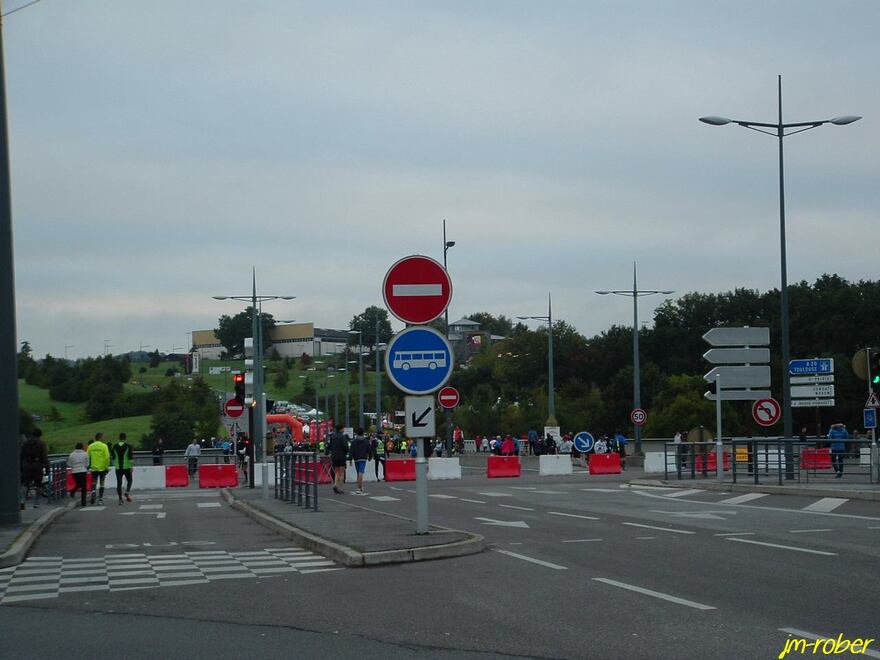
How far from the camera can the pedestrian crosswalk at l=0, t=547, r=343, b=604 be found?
12242mm

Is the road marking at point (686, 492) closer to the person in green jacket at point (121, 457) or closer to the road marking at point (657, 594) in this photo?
the person in green jacket at point (121, 457)

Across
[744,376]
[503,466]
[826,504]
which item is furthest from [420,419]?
[503,466]

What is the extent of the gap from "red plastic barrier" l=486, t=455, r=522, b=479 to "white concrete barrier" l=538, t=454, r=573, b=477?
1.18 metres

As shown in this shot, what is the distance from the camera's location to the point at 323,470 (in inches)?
1540

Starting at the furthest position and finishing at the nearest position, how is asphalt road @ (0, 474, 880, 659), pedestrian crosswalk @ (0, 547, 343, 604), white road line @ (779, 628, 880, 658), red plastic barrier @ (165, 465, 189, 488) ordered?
red plastic barrier @ (165, 465, 189, 488) < pedestrian crosswalk @ (0, 547, 343, 604) < asphalt road @ (0, 474, 880, 659) < white road line @ (779, 628, 880, 658)

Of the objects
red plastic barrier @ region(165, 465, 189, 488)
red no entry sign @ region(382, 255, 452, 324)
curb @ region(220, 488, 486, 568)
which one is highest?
red no entry sign @ region(382, 255, 452, 324)

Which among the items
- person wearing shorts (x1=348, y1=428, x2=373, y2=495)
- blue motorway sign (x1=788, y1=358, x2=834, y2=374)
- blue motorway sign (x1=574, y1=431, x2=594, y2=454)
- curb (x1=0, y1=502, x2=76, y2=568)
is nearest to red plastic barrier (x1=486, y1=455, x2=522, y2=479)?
blue motorway sign (x1=574, y1=431, x2=594, y2=454)

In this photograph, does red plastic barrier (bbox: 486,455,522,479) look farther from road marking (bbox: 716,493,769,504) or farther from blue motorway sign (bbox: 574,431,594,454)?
road marking (bbox: 716,493,769,504)

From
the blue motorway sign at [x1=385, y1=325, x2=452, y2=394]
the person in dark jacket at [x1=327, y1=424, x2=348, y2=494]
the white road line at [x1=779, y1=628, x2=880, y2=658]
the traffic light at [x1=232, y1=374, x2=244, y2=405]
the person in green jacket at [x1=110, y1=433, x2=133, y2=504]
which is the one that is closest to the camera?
the white road line at [x1=779, y1=628, x2=880, y2=658]

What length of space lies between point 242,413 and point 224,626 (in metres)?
28.3

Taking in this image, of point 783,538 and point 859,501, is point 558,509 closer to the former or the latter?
point 859,501

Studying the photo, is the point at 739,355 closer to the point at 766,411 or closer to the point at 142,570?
the point at 766,411

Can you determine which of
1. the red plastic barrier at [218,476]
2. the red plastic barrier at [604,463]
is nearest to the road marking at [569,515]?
the red plastic barrier at [218,476]

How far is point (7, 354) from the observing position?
1970cm
